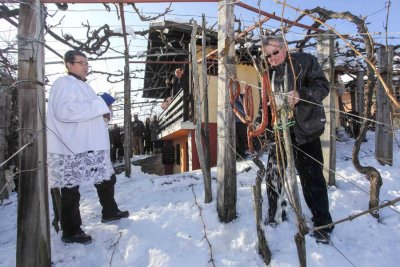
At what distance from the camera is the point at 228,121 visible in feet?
9.96

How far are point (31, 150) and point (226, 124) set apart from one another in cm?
166

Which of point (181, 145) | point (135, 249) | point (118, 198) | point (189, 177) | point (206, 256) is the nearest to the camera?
point (206, 256)

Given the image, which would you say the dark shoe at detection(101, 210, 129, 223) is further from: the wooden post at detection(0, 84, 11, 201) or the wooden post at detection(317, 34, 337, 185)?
the wooden post at detection(0, 84, 11, 201)

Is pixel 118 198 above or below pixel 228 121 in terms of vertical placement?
below

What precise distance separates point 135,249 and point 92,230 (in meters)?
0.64

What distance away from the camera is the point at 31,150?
2301mm

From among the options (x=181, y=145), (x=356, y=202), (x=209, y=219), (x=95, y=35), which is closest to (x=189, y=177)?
(x=209, y=219)

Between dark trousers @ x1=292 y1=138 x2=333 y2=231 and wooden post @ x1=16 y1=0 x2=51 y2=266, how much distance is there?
199cm

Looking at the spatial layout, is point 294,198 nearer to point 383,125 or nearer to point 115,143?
point 383,125

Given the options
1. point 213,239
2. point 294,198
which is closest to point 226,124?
point 213,239

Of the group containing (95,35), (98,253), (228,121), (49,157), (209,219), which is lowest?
(98,253)

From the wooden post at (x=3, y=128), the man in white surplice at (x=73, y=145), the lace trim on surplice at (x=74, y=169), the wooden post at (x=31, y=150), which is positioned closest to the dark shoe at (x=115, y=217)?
the man in white surplice at (x=73, y=145)

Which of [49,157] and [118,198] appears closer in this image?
[49,157]

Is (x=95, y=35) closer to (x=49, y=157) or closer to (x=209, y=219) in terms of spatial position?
(x=49, y=157)
